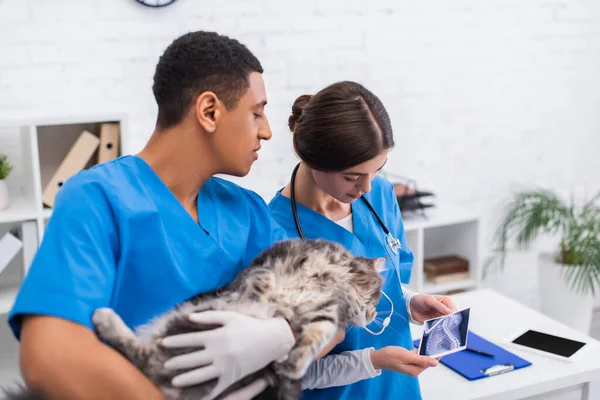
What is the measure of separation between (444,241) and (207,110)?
281cm

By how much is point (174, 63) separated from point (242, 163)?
214mm

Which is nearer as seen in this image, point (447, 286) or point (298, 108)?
point (298, 108)

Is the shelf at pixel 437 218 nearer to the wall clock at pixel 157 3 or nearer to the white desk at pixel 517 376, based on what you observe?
the white desk at pixel 517 376

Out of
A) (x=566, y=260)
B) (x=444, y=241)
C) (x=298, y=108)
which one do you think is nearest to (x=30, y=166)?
(x=298, y=108)

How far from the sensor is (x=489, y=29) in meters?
3.68

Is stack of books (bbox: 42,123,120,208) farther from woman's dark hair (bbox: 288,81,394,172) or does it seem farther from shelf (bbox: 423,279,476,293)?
shelf (bbox: 423,279,476,293)

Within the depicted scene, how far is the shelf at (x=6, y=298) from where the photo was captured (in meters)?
2.56

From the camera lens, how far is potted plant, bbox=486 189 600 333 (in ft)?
10.9

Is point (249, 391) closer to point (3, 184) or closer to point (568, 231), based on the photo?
point (3, 184)

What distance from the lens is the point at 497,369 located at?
1.92 meters

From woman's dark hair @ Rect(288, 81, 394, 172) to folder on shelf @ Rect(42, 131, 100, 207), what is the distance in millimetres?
1354

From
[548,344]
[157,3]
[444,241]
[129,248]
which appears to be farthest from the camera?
[444,241]

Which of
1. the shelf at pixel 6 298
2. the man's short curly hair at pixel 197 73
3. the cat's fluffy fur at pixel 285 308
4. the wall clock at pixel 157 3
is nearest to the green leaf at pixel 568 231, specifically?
the wall clock at pixel 157 3

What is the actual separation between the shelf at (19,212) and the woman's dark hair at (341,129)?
4.73 feet
